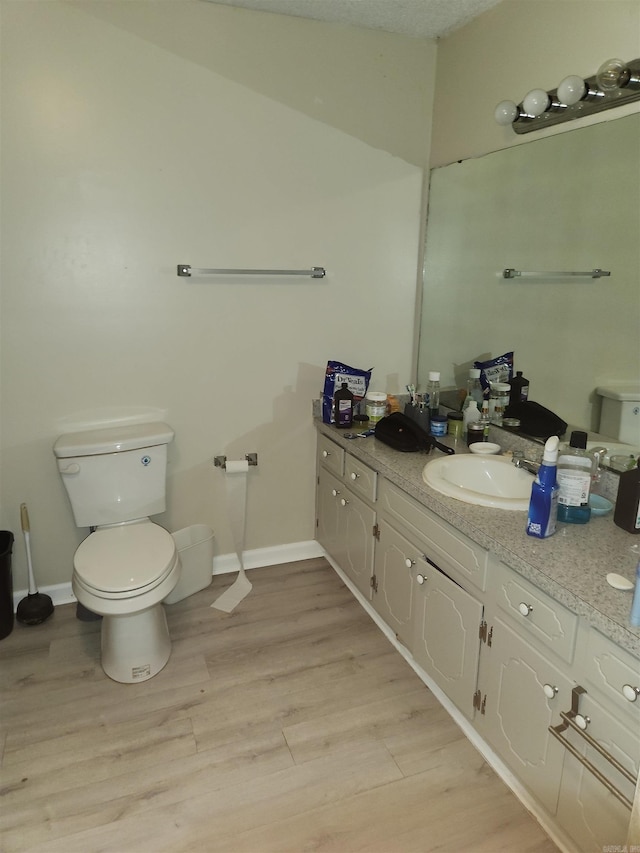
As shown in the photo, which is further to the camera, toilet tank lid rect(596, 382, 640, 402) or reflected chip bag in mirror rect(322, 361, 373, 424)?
reflected chip bag in mirror rect(322, 361, 373, 424)

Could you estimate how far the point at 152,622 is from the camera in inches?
84.3

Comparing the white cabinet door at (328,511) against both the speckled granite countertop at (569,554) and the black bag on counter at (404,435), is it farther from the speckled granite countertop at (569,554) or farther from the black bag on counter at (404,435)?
the speckled granite countertop at (569,554)

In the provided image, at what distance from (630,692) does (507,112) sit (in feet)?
5.94

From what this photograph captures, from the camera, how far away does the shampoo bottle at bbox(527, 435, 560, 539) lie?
1.51 m

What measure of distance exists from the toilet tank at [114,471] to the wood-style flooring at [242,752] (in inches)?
20.3

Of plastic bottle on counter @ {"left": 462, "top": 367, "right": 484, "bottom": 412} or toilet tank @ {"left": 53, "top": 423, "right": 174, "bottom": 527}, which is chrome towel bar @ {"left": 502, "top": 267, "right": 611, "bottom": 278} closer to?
plastic bottle on counter @ {"left": 462, "top": 367, "right": 484, "bottom": 412}

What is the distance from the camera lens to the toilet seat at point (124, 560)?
1.96 m

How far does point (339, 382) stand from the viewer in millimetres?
2645

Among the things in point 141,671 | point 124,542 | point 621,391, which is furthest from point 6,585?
point 621,391

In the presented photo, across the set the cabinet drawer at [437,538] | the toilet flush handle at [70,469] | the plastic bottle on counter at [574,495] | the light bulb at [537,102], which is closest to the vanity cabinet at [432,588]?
the cabinet drawer at [437,538]

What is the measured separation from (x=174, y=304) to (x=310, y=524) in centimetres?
129

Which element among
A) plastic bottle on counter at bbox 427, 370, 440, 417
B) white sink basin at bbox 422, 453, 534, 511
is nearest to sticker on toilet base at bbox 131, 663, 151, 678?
white sink basin at bbox 422, 453, 534, 511

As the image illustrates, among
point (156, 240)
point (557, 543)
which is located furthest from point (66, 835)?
point (156, 240)

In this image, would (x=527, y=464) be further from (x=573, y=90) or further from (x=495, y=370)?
(x=573, y=90)
